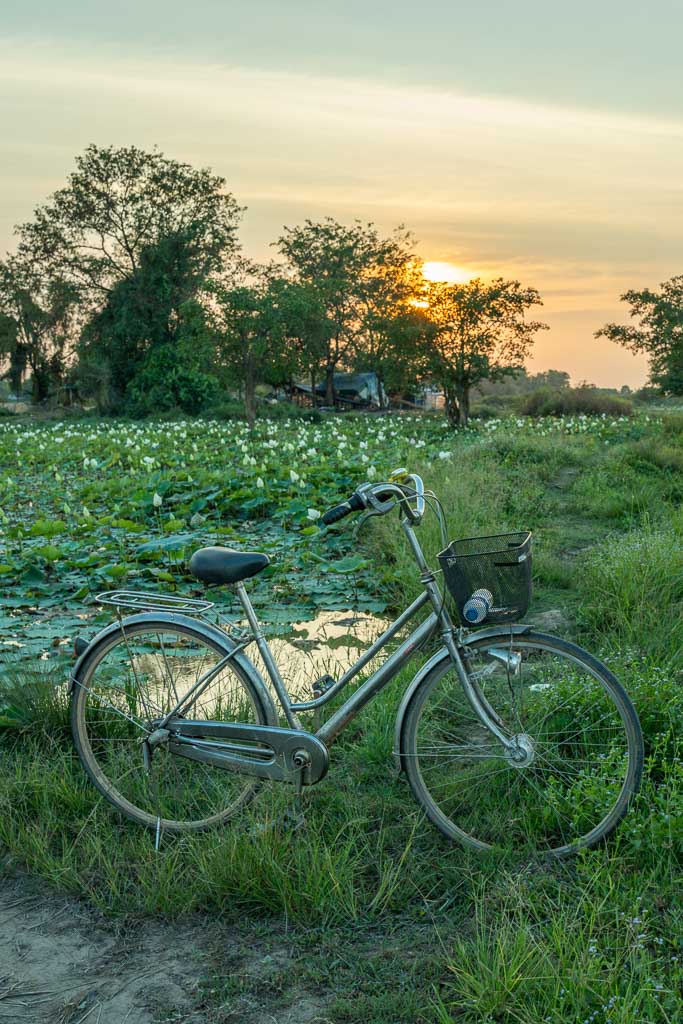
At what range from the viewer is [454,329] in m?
25.0

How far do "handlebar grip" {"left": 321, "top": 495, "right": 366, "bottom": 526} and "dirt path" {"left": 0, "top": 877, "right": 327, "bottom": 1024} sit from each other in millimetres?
1310

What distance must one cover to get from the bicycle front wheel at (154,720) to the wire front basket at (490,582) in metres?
0.84

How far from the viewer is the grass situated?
2414 mm

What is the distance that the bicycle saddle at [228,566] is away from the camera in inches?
127

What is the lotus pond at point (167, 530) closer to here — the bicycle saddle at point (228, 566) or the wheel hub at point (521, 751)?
the bicycle saddle at point (228, 566)

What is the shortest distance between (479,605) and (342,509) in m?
0.54

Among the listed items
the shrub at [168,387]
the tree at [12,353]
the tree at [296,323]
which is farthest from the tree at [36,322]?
the tree at [296,323]

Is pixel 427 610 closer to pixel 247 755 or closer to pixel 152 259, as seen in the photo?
pixel 247 755

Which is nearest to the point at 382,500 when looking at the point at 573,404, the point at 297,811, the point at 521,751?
the point at 521,751

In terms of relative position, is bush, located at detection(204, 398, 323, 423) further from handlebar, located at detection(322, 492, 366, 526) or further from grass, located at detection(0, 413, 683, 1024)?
handlebar, located at detection(322, 492, 366, 526)

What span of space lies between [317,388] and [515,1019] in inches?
2163

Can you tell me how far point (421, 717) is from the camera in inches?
130

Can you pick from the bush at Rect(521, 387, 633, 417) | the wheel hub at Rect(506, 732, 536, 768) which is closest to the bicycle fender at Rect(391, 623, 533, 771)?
the wheel hub at Rect(506, 732, 536, 768)

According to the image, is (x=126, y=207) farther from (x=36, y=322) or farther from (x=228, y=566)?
(x=228, y=566)
